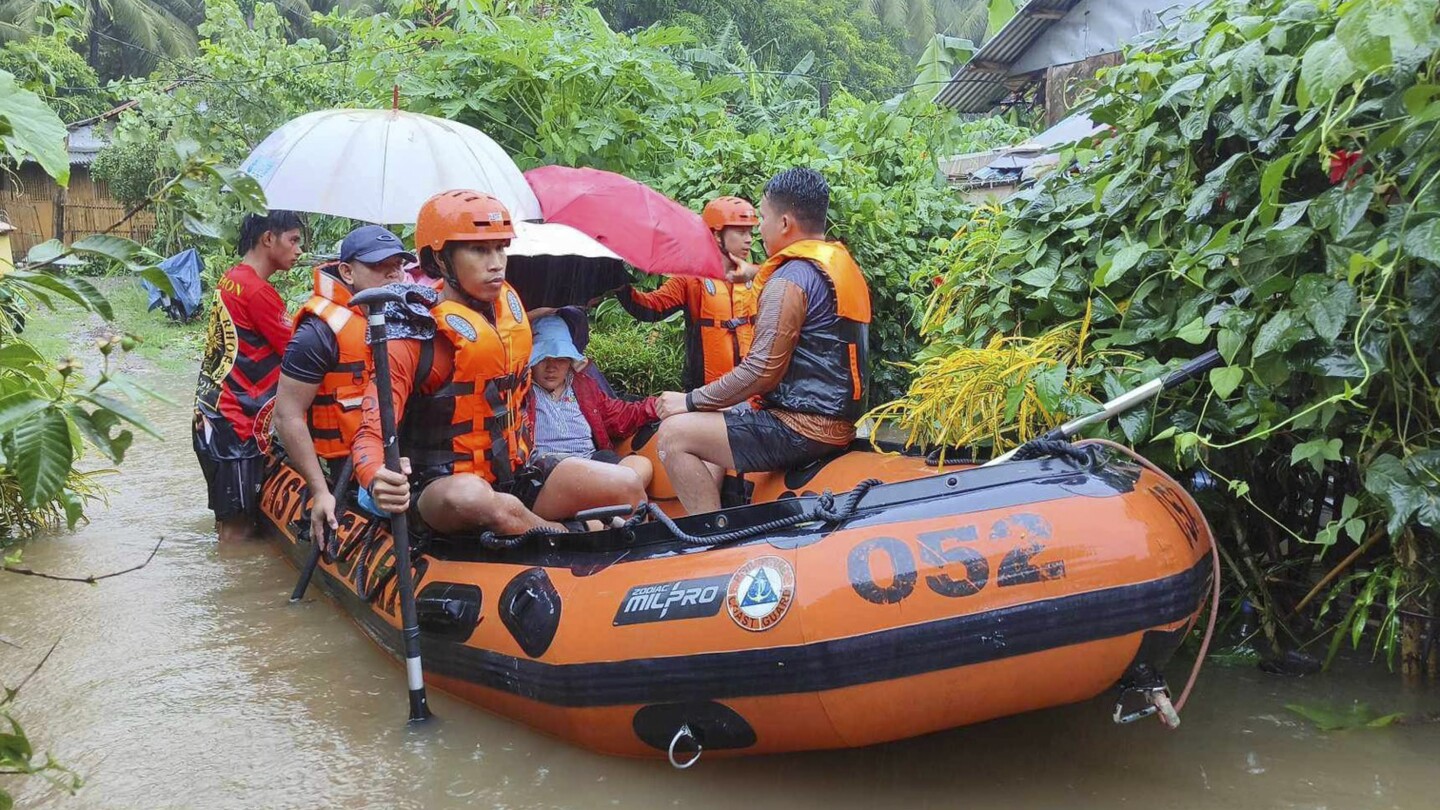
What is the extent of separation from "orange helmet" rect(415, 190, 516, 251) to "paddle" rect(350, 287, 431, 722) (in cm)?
27

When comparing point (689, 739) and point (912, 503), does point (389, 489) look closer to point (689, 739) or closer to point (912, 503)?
point (689, 739)

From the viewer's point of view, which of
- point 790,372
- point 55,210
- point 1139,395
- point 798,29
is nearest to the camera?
point 1139,395

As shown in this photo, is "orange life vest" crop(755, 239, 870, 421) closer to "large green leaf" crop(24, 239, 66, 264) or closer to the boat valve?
the boat valve

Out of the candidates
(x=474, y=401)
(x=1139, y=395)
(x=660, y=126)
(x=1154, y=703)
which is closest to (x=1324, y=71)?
(x=1139, y=395)

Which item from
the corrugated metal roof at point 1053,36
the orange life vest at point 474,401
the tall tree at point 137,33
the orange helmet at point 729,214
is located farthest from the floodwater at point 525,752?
the tall tree at point 137,33

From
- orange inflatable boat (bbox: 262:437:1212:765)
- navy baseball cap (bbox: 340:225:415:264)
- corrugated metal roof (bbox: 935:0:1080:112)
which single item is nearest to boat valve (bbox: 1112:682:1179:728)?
orange inflatable boat (bbox: 262:437:1212:765)

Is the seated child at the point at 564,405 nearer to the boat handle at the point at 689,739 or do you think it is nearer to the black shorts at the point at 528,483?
the black shorts at the point at 528,483

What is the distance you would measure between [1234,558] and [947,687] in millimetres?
1431

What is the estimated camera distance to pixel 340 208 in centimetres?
494

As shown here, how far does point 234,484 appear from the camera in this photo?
19.3 feet

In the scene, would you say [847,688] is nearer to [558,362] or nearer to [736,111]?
[558,362]

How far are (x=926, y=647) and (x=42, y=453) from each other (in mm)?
2140

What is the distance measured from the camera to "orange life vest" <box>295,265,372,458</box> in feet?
15.4

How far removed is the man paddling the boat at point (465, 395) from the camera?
3795 mm
